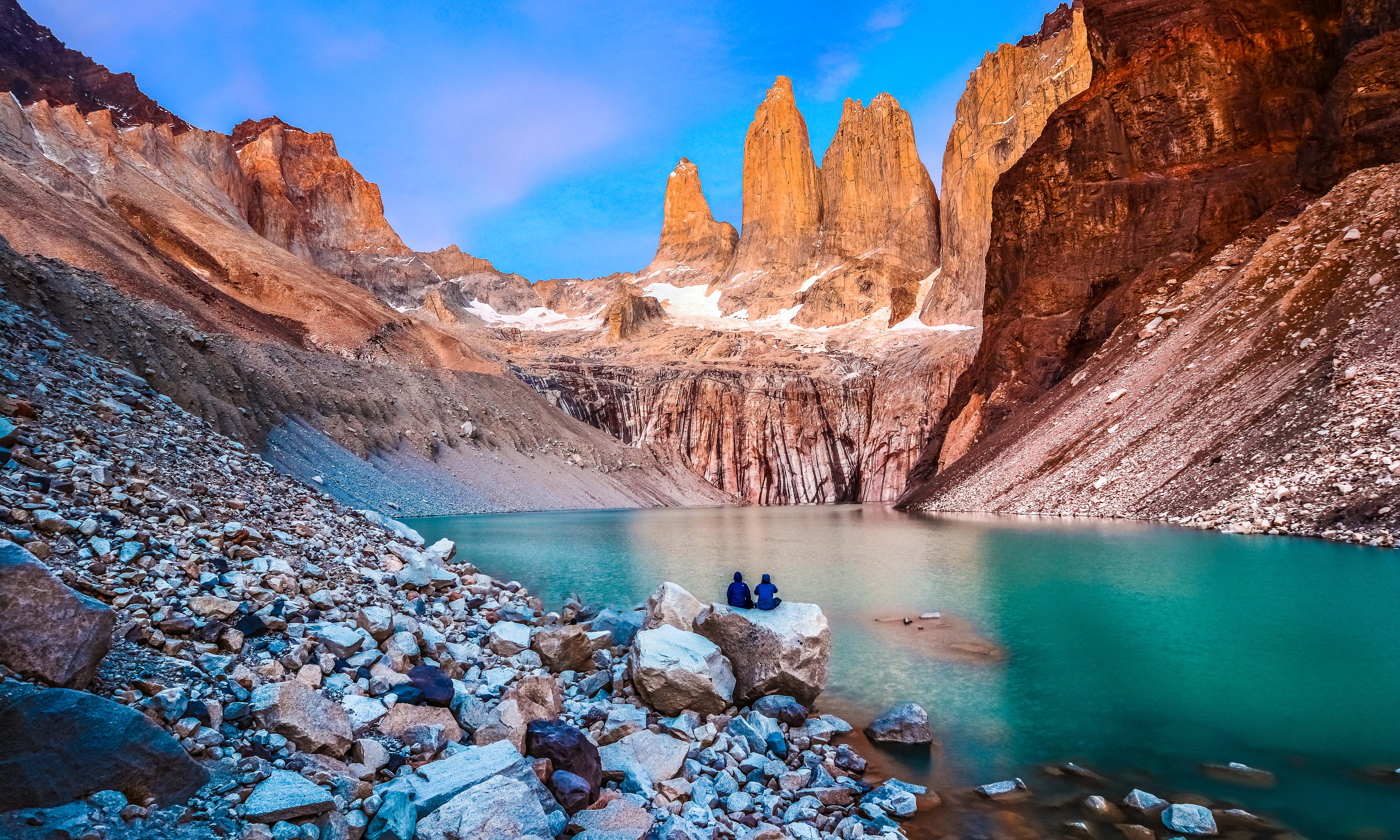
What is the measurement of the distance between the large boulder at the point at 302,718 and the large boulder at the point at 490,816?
120cm

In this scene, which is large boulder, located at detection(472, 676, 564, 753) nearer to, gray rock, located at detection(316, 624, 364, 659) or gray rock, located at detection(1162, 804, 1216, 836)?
gray rock, located at detection(316, 624, 364, 659)

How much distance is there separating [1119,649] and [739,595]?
20.9 ft

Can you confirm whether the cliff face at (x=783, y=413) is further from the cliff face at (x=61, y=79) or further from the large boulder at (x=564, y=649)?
the large boulder at (x=564, y=649)

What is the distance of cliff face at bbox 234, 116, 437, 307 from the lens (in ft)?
385

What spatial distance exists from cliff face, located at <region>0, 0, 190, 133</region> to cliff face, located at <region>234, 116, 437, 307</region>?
2171 cm

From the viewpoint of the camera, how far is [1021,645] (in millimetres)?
12180

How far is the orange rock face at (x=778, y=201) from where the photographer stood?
127125 millimetres

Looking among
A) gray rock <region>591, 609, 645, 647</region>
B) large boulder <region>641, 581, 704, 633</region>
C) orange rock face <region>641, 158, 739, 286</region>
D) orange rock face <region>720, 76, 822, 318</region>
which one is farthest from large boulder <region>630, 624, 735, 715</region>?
orange rock face <region>641, 158, 739, 286</region>

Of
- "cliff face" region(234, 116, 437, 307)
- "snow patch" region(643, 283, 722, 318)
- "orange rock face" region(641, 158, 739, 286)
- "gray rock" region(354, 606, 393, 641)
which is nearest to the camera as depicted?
"gray rock" region(354, 606, 393, 641)

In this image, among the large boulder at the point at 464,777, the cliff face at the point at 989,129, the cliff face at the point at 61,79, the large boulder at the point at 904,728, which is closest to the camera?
the large boulder at the point at 464,777

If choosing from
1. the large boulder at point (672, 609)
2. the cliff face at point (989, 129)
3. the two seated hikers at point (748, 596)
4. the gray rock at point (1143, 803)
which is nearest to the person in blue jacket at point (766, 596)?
the two seated hikers at point (748, 596)

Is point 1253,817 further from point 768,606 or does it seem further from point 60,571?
point 60,571

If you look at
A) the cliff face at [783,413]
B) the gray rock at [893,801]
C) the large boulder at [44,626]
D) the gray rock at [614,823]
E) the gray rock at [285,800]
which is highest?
the cliff face at [783,413]

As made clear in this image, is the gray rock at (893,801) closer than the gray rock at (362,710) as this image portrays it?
No
